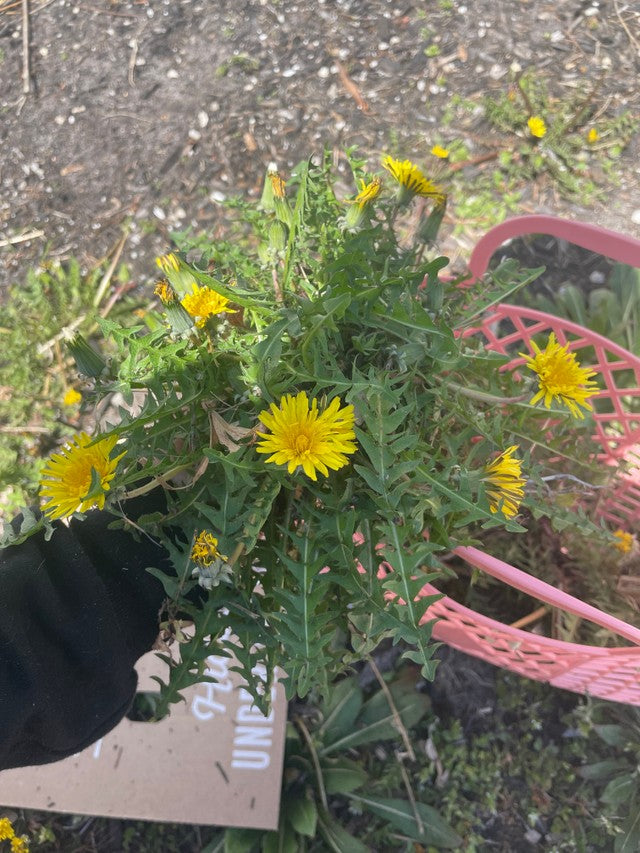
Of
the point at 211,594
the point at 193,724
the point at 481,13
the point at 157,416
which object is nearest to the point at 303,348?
the point at 157,416

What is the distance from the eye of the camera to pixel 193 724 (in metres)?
1.68

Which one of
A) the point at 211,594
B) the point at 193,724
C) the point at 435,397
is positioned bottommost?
the point at 193,724

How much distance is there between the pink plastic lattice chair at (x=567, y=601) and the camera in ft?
3.08

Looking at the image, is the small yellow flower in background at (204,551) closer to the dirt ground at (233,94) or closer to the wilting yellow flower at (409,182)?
the wilting yellow flower at (409,182)

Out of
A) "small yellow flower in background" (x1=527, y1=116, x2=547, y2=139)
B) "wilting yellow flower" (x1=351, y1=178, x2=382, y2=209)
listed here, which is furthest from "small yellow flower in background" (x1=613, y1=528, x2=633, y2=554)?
"small yellow flower in background" (x1=527, y1=116, x2=547, y2=139)

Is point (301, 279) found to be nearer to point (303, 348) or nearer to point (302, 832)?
point (303, 348)

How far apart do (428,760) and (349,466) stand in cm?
108

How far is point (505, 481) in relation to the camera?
0.99 meters

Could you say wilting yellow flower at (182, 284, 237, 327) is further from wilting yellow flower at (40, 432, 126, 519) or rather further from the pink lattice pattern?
the pink lattice pattern

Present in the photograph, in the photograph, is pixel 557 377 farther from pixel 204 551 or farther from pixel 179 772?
pixel 179 772

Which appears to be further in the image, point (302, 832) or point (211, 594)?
point (302, 832)

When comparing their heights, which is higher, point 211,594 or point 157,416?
point 157,416

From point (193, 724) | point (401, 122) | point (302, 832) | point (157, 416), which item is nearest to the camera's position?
point (157, 416)

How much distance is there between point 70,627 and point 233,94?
2.03 m
